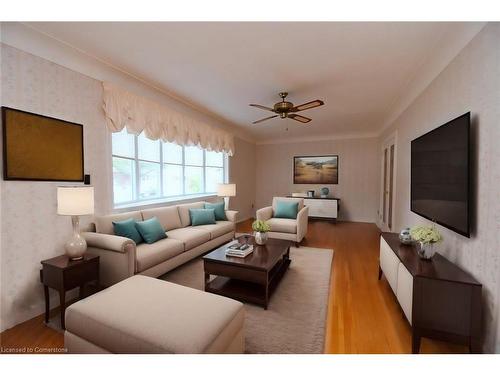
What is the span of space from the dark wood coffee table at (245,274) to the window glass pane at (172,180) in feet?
6.90

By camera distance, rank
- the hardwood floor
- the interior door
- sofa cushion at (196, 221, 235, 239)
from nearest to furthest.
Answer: the hardwood floor → sofa cushion at (196, 221, 235, 239) → the interior door

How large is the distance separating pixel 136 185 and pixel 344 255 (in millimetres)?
3469

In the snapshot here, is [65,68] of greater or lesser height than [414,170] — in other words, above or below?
above

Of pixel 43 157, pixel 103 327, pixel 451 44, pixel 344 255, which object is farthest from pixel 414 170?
pixel 43 157

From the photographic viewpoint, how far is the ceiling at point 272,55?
76.9 inches

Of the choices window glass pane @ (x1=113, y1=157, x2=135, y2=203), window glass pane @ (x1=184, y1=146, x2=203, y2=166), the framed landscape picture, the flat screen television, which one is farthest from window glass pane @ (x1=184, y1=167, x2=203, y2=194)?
the flat screen television

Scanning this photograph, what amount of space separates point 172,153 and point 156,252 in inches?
89.4

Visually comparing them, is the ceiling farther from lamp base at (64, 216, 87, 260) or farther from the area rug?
the area rug

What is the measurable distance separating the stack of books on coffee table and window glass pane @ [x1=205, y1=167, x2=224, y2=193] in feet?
9.43

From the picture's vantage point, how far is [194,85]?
321cm

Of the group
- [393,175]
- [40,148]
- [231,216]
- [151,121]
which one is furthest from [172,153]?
[393,175]

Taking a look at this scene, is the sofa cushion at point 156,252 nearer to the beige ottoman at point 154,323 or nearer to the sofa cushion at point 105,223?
the sofa cushion at point 105,223

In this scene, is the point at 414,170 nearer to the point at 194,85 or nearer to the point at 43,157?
the point at 194,85

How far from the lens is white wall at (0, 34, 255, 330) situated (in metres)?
1.90
